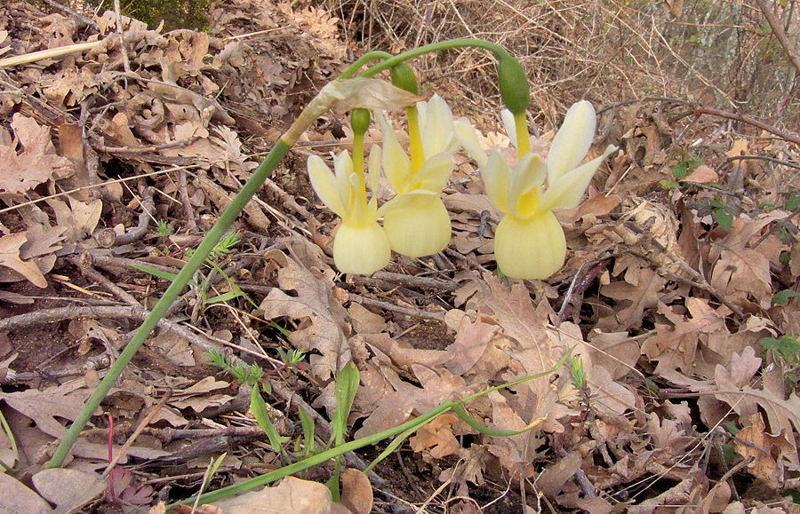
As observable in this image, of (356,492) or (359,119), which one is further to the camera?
(356,492)

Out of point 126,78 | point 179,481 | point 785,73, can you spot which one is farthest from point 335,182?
Answer: point 785,73

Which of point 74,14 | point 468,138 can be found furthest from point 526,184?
point 74,14

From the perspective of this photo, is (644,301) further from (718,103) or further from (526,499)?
(718,103)

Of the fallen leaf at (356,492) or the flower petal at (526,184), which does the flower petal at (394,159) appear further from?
the fallen leaf at (356,492)

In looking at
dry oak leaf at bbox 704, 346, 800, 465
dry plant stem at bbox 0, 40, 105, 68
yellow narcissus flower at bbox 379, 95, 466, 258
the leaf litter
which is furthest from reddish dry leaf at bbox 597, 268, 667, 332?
dry plant stem at bbox 0, 40, 105, 68

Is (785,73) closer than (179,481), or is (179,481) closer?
(179,481)

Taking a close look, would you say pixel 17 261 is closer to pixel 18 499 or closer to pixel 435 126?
pixel 18 499
